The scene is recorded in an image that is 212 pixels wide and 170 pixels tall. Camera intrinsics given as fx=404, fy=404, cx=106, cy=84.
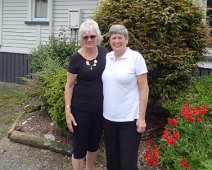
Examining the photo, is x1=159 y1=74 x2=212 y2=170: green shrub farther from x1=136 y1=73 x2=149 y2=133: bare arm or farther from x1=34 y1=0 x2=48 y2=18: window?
x1=34 y1=0 x2=48 y2=18: window

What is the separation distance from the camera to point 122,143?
12.9 feet

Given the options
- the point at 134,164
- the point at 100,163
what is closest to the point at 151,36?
the point at 100,163

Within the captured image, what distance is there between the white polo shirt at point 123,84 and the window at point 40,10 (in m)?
8.13

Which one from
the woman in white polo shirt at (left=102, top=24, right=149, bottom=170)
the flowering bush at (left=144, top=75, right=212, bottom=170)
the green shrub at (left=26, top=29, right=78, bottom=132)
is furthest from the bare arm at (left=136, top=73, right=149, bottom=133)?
the green shrub at (left=26, top=29, right=78, bottom=132)

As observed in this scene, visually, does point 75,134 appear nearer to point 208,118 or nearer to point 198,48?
point 208,118

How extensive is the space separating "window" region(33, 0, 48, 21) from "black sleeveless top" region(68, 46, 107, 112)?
7822 mm

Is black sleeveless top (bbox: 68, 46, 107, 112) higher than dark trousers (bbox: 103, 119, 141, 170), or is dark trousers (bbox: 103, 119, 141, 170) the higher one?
black sleeveless top (bbox: 68, 46, 107, 112)

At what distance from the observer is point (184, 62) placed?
5.60 meters

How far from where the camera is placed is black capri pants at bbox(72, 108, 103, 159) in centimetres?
422

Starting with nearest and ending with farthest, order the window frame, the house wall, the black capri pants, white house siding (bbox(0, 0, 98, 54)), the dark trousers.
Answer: the dark trousers < the black capri pants < white house siding (bbox(0, 0, 98, 54)) < the house wall < the window frame

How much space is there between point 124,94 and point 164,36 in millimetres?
2107

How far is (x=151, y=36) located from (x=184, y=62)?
60 cm

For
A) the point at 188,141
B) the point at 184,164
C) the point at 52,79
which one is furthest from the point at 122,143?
the point at 52,79

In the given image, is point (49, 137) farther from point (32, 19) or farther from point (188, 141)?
point (32, 19)
